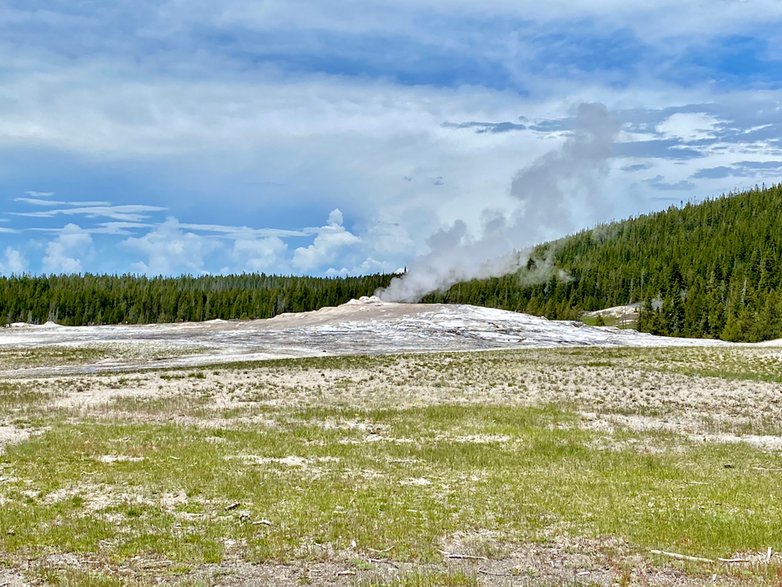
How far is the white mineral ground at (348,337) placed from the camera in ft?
251

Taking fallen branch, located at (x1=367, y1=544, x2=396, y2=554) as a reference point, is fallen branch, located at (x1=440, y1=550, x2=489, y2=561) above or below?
above

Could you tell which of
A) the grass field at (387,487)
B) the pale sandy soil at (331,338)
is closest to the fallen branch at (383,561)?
the grass field at (387,487)

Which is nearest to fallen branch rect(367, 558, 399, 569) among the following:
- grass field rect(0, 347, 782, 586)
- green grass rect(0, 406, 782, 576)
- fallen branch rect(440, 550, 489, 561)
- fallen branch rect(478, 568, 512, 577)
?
grass field rect(0, 347, 782, 586)

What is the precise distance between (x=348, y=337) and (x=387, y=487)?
242 ft

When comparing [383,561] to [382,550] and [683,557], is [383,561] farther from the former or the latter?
[683,557]

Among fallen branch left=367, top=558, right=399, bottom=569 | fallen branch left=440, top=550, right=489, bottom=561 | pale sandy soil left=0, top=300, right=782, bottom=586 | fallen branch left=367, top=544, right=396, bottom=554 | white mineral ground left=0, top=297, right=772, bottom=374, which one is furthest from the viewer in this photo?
white mineral ground left=0, top=297, right=772, bottom=374

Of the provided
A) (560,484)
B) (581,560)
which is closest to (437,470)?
(560,484)

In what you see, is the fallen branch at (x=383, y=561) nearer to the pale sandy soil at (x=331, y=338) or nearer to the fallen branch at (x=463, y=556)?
the fallen branch at (x=463, y=556)

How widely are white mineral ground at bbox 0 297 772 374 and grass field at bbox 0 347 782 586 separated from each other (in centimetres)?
3199

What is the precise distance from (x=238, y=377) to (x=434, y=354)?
86.3 feet

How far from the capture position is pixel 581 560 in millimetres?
14492

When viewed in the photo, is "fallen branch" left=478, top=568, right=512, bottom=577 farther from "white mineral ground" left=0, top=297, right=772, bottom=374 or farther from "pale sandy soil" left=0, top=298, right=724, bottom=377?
"white mineral ground" left=0, top=297, right=772, bottom=374

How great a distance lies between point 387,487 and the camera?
20.5 meters

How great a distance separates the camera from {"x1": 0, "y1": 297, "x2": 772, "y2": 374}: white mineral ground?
76625 millimetres
